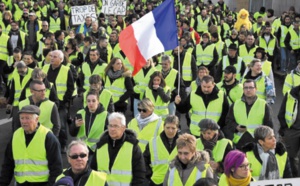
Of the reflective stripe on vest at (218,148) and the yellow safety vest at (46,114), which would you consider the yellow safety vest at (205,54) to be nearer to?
the yellow safety vest at (46,114)

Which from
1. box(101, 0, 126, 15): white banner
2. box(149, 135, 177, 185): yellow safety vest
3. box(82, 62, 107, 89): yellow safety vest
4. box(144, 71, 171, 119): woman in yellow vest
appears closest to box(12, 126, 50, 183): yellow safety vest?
box(149, 135, 177, 185): yellow safety vest

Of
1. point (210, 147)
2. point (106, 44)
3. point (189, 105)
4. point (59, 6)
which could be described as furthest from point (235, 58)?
point (59, 6)

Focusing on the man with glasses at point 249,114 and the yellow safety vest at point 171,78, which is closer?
the man with glasses at point 249,114

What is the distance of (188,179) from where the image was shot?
19.9 ft

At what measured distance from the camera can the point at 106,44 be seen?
14000mm

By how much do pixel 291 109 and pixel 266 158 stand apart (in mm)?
2560

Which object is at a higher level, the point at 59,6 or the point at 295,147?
the point at 59,6

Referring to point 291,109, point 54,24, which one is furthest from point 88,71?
point 54,24

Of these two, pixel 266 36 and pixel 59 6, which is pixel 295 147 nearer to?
pixel 266 36

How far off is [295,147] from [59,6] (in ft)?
47.9

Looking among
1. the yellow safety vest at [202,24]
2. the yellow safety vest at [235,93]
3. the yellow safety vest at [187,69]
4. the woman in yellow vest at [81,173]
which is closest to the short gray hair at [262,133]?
the woman in yellow vest at [81,173]

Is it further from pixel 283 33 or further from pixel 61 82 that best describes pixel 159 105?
pixel 283 33

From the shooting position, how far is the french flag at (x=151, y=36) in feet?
30.8

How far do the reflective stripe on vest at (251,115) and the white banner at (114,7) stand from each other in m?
11.3
